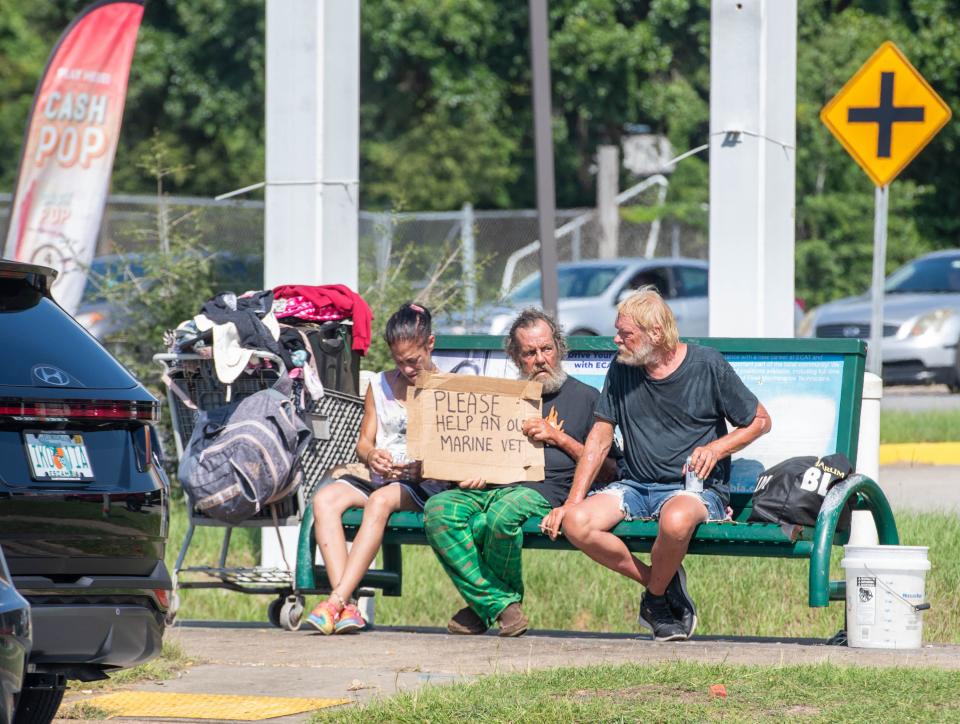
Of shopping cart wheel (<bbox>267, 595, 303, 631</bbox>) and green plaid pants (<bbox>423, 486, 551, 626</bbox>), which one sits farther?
shopping cart wheel (<bbox>267, 595, 303, 631</bbox>)

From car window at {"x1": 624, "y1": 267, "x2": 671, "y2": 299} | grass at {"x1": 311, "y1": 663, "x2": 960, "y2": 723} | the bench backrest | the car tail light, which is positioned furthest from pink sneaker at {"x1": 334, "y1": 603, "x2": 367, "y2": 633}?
car window at {"x1": 624, "y1": 267, "x2": 671, "y2": 299}

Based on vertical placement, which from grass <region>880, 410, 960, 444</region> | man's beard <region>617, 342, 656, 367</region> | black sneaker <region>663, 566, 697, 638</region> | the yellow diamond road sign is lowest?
black sneaker <region>663, 566, 697, 638</region>

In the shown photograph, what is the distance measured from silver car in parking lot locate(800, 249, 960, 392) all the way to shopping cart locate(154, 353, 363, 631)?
11.9 m

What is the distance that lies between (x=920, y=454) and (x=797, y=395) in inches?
232

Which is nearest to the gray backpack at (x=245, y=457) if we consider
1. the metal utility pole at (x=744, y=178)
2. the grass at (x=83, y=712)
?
the grass at (x=83, y=712)

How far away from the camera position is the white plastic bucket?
6.85 meters

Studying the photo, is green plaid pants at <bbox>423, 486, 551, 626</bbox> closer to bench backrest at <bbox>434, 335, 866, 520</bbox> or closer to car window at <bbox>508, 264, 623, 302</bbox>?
bench backrest at <bbox>434, 335, 866, 520</bbox>

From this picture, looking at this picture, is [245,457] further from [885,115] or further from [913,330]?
[913,330]

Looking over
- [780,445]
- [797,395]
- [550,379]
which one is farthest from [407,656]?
Answer: [797,395]

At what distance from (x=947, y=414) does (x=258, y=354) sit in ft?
29.8

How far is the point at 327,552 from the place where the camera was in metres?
7.53

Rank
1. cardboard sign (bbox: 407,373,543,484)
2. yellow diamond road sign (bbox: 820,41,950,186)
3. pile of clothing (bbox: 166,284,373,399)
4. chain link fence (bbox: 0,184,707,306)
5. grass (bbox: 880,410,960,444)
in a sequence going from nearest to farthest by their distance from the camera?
cardboard sign (bbox: 407,373,543,484) < pile of clothing (bbox: 166,284,373,399) < yellow diamond road sign (bbox: 820,41,950,186) < grass (bbox: 880,410,960,444) < chain link fence (bbox: 0,184,707,306)

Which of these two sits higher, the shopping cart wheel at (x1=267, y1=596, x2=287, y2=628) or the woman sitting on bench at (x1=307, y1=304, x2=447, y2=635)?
the woman sitting on bench at (x1=307, y1=304, x2=447, y2=635)

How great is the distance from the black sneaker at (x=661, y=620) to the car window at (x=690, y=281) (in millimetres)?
15615
